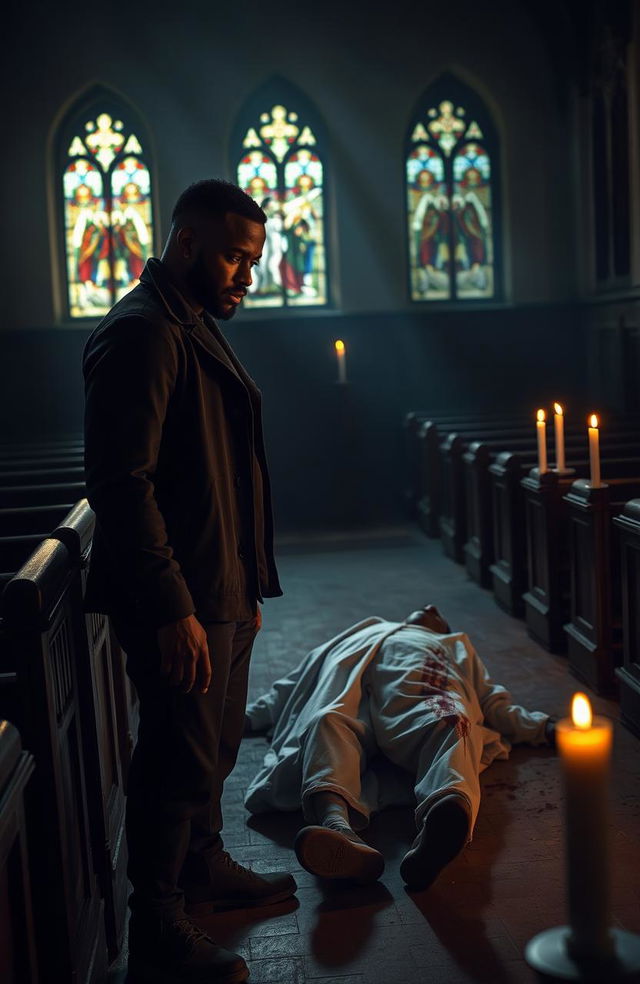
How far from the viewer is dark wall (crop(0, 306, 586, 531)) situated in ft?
35.6

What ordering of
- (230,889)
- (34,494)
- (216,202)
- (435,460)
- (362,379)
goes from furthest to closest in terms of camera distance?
(362,379)
(435,460)
(34,494)
(230,889)
(216,202)

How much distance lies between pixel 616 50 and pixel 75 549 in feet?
29.3

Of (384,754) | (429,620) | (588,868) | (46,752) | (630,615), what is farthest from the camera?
(630,615)

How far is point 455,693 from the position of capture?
3.42 metres

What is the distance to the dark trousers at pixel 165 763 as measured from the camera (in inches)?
91.3

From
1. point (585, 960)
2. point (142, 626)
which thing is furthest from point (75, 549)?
point (585, 960)

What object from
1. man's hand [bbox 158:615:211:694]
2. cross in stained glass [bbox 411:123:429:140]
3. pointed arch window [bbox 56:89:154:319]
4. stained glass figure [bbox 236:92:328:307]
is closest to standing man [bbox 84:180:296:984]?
man's hand [bbox 158:615:211:694]

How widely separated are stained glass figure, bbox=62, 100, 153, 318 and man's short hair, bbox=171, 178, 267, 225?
30.1 ft

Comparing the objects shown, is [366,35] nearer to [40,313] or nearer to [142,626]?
[40,313]

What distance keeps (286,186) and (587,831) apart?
11240mm

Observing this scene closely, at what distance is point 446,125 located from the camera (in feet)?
37.5

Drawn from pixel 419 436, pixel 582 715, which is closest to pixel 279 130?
pixel 419 436

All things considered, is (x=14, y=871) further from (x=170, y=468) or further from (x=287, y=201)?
(x=287, y=201)

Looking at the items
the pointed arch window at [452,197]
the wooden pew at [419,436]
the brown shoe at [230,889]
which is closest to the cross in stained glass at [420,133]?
the pointed arch window at [452,197]
